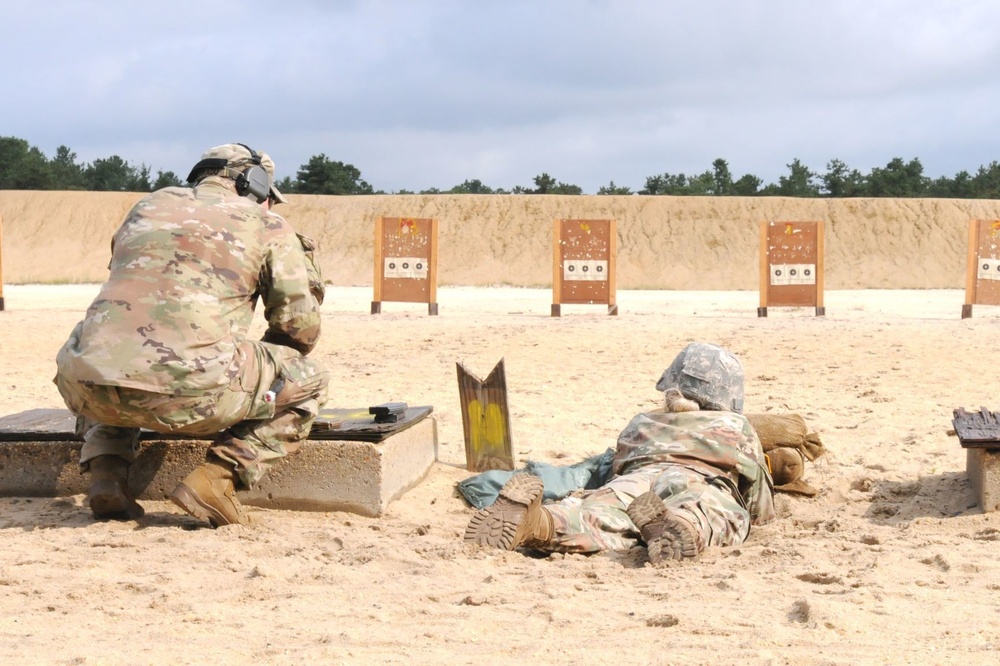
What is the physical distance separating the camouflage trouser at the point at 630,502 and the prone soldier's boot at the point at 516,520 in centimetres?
8

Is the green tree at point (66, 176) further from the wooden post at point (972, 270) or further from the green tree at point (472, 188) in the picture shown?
the wooden post at point (972, 270)

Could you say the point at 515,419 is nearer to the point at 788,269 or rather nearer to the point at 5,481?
the point at 5,481

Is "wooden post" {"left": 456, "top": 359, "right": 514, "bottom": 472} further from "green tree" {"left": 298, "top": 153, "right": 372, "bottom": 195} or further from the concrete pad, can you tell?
"green tree" {"left": 298, "top": 153, "right": 372, "bottom": 195}

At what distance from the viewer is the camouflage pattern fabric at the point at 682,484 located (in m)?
3.90

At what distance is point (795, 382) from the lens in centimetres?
801

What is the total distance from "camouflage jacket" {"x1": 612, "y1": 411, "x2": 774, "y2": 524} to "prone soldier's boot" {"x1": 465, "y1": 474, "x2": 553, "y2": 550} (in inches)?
28.2

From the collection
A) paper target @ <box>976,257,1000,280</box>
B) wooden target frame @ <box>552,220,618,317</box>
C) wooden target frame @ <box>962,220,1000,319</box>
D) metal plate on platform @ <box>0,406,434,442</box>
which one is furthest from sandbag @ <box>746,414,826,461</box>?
paper target @ <box>976,257,1000,280</box>

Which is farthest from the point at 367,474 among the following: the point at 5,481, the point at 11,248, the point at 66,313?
the point at 11,248

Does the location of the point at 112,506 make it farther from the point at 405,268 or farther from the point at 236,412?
the point at 405,268

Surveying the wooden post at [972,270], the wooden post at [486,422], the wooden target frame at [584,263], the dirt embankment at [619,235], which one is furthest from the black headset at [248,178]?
the dirt embankment at [619,235]

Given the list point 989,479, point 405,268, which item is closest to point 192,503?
point 989,479

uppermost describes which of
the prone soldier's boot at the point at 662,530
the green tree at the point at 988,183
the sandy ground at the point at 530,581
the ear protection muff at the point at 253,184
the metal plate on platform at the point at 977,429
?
the green tree at the point at 988,183

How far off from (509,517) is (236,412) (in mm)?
1089

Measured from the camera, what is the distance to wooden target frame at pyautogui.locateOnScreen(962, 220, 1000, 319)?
40.8ft
